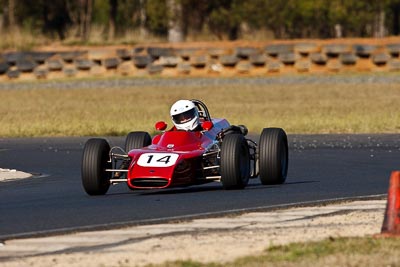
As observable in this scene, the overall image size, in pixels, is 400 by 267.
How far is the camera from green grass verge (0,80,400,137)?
28359 mm

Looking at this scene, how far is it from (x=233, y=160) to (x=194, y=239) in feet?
13.8

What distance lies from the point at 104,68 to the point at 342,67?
7830 millimetres

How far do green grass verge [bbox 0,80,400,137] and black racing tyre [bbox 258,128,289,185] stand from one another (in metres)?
10.3

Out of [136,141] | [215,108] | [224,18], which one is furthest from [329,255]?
[224,18]

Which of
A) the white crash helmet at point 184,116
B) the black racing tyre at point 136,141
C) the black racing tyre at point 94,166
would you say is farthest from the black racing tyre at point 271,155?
the black racing tyre at point 94,166

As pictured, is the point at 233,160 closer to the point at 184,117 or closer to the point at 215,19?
the point at 184,117

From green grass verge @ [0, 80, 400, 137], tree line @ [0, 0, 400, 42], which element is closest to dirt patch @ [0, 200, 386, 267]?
green grass verge @ [0, 80, 400, 137]

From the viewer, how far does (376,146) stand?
909 inches

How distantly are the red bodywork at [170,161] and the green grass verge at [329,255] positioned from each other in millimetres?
4499

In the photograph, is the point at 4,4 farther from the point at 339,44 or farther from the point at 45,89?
the point at 339,44

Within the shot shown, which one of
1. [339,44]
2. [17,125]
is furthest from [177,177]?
[339,44]

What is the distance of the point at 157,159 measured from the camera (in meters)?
15.4

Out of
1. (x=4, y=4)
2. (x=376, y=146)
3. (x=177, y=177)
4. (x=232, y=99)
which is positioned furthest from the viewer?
(x=4, y=4)

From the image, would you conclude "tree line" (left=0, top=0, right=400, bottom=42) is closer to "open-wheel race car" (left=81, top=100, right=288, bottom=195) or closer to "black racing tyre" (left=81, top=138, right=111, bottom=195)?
"open-wheel race car" (left=81, top=100, right=288, bottom=195)
